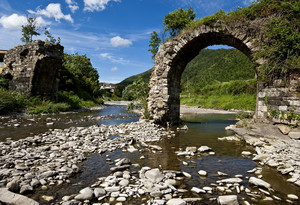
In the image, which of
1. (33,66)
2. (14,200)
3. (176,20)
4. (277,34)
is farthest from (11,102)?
(176,20)

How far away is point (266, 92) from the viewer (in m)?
7.06

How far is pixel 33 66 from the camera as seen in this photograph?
613 inches

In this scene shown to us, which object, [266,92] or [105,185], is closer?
[105,185]

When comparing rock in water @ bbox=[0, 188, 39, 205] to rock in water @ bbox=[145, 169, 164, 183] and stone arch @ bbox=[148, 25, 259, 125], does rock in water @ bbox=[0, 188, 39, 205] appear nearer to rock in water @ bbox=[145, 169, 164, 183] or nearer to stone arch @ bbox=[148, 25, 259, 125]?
rock in water @ bbox=[145, 169, 164, 183]

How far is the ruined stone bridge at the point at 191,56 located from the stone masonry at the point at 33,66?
11007mm

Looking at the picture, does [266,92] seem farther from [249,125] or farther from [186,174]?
[186,174]

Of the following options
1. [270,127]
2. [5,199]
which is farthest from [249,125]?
[5,199]

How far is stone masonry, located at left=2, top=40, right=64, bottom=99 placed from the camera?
15523 mm

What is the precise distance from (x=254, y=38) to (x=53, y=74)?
1671 cm

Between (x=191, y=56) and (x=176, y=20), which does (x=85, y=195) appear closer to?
(x=191, y=56)

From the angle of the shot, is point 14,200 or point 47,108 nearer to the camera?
point 14,200

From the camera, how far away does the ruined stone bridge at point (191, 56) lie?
6.55 metres

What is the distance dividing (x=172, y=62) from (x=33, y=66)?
12.7 metres

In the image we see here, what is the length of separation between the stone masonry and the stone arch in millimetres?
11006
